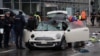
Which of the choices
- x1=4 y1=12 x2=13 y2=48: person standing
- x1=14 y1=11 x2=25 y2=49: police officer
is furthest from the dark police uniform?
x1=14 y1=11 x2=25 y2=49: police officer

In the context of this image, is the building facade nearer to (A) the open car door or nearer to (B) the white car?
(A) the open car door

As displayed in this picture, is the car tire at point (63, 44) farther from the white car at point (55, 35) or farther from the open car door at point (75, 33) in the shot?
the open car door at point (75, 33)

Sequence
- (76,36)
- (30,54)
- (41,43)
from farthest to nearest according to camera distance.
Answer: (76,36)
(41,43)
(30,54)

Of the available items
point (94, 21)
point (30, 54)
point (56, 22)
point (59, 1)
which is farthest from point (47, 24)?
point (59, 1)

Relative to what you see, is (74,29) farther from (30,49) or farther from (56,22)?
(30,49)

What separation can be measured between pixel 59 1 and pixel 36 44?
102 feet

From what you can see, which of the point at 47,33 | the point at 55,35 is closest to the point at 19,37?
the point at 47,33

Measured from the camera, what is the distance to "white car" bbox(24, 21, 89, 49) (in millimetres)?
17453

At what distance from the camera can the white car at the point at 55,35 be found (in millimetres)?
17453

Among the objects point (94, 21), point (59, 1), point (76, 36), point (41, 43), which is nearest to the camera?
point (41, 43)

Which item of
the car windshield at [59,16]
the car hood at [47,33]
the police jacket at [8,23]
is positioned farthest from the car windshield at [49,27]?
the car windshield at [59,16]

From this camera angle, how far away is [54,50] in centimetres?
1786

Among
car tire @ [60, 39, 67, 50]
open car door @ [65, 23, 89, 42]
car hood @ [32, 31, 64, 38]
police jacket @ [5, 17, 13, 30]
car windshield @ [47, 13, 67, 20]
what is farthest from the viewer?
car windshield @ [47, 13, 67, 20]

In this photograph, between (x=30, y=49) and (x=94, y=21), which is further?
(x=94, y=21)
